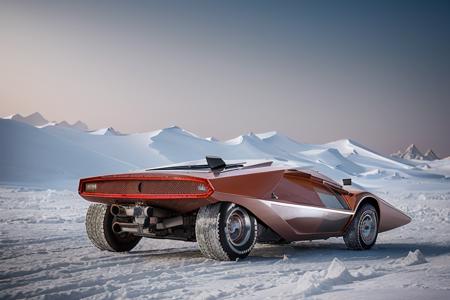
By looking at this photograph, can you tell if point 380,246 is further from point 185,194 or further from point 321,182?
point 185,194

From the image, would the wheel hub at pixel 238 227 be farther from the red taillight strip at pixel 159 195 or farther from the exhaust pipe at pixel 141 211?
the exhaust pipe at pixel 141 211

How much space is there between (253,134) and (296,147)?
12.8 metres

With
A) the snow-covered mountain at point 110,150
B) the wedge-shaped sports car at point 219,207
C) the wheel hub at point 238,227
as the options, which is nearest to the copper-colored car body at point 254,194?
the wedge-shaped sports car at point 219,207

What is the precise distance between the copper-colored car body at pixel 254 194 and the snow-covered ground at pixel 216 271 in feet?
1.27

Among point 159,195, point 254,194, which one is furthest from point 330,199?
point 159,195

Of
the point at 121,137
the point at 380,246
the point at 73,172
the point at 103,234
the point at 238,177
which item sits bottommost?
the point at 380,246

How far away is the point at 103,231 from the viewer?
614 cm

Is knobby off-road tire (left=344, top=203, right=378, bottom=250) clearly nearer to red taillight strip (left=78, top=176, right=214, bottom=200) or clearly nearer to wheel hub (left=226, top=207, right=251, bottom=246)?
wheel hub (left=226, top=207, right=251, bottom=246)

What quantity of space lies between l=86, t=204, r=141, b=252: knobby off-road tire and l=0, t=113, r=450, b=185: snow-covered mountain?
38869 millimetres

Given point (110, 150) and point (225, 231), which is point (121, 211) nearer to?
point (225, 231)

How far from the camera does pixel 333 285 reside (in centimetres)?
398

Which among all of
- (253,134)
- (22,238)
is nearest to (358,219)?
(22,238)

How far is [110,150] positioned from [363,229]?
8027cm

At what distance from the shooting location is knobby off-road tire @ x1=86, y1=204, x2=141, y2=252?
6.17 meters
